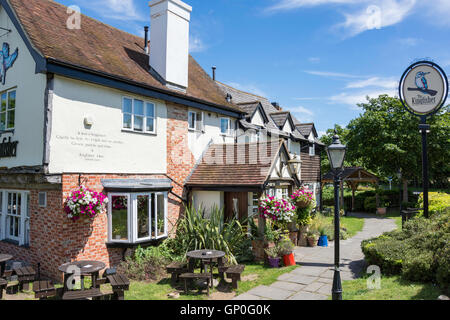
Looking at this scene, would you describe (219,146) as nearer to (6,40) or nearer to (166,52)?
(166,52)

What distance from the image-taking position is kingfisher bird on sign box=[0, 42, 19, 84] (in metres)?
10.5

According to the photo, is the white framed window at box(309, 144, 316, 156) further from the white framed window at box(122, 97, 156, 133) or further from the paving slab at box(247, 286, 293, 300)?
the paving slab at box(247, 286, 293, 300)

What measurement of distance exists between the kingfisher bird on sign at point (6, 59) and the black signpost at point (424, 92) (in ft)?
43.2

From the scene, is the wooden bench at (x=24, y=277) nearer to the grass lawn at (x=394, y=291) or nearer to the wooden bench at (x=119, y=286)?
the wooden bench at (x=119, y=286)

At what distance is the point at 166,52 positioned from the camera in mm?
12875

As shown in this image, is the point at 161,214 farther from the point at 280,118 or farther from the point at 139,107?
the point at 280,118

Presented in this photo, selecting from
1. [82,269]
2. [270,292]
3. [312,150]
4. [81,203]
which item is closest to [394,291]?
[270,292]

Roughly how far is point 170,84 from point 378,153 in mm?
20087

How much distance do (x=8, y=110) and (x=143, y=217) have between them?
5.60 meters

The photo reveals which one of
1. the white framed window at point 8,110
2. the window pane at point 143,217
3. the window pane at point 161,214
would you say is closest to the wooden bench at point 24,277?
the window pane at point 143,217

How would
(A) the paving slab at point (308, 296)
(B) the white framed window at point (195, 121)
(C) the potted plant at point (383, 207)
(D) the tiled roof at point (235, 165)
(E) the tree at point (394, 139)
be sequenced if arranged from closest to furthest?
(A) the paving slab at point (308, 296), (D) the tiled roof at point (235, 165), (B) the white framed window at point (195, 121), (E) the tree at point (394, 139), (C) the potted plant at point (383, 207)

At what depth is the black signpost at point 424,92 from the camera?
435 inches
